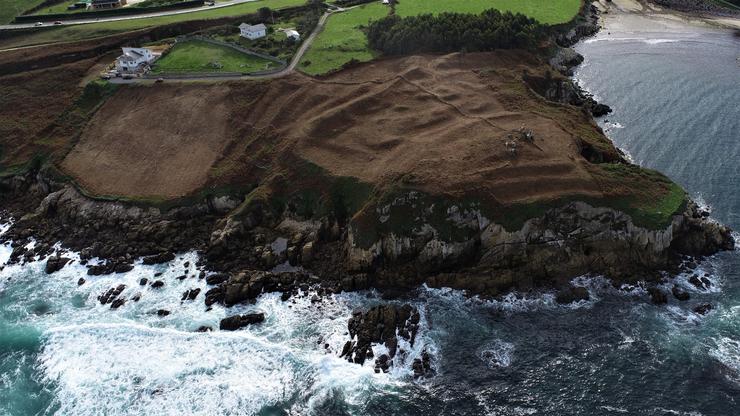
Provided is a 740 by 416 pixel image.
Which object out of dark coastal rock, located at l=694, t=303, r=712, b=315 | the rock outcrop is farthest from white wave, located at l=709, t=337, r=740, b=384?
the rock outcrop

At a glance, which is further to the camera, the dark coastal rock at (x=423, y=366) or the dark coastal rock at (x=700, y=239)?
the dark coastal rock at (x=700, y=239)

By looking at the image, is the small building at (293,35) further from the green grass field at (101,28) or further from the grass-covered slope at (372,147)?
the green grass field at (101,28)

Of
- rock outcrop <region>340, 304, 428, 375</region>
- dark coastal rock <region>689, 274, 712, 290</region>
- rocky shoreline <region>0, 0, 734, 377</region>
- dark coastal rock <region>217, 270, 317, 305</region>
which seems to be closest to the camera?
rock outcrop <region>340, 304, 428, 375</region>

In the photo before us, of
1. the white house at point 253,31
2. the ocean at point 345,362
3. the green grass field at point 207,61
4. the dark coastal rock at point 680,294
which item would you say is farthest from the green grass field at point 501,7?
the dark coastal rock at point 680,294

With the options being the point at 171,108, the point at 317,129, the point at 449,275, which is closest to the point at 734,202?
the point at 449,275

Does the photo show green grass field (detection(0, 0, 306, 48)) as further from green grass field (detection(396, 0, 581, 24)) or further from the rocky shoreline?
the rocky shoreline

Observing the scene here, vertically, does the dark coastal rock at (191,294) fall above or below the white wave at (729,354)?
below
